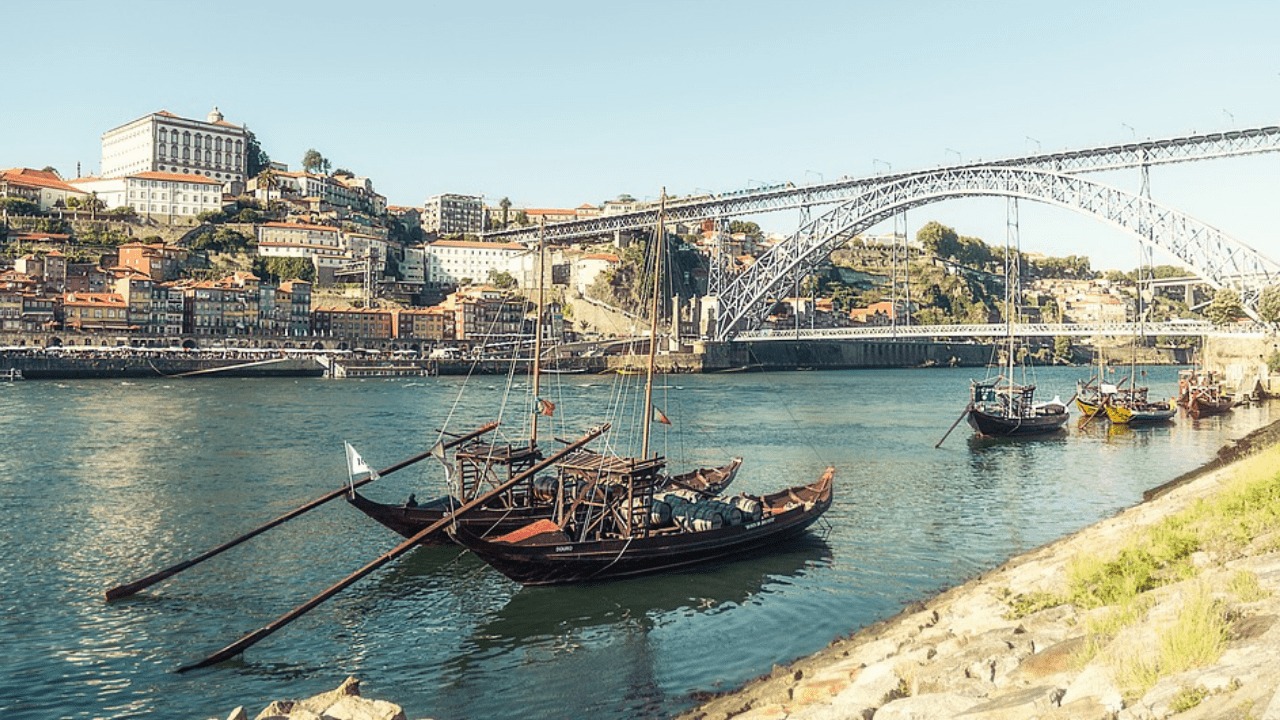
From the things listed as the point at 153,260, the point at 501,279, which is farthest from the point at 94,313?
the point at 501,279

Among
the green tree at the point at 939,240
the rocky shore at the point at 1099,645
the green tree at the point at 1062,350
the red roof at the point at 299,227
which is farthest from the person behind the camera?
the green tree at the point at 939,240

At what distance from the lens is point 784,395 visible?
6128 centimetres

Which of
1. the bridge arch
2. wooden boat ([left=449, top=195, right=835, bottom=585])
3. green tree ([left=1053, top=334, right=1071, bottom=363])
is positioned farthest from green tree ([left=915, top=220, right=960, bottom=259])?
wooden boat ([left=449, top=195, right=835, bottom=585])

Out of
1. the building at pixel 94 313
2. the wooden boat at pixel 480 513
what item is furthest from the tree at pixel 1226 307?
the building at pixel 94 313

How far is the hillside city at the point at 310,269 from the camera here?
81312mm

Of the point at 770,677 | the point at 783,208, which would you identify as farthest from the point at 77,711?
the point at 783,208

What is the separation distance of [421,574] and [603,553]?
10.4 ft

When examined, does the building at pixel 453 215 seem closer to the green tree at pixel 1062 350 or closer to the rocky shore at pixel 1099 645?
the green tree at pixel 1062 350

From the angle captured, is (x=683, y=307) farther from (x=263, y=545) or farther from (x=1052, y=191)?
(x=263, y=545)

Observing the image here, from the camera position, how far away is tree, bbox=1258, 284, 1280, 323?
50.9m

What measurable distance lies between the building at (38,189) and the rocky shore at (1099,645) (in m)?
110

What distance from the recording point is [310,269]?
324ft

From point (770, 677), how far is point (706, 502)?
644 centimetres

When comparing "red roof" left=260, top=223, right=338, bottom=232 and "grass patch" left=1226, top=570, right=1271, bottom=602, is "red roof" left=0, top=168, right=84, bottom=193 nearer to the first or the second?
"red roof" left=260, top=223, right=338, bottom=232
